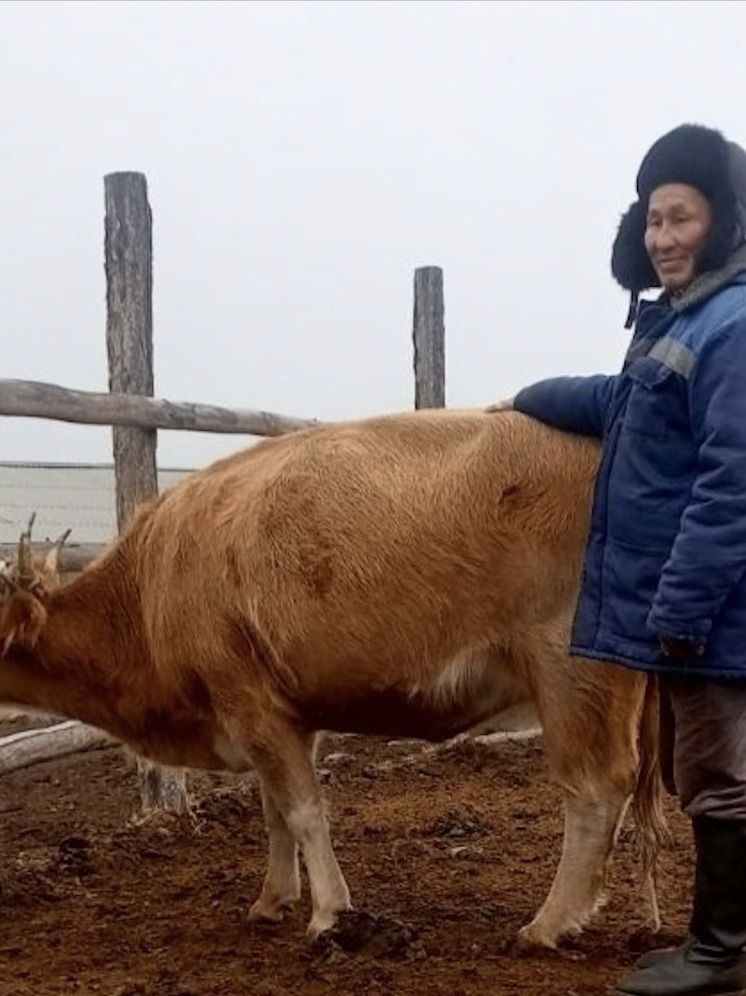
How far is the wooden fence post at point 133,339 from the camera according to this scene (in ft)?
22.7

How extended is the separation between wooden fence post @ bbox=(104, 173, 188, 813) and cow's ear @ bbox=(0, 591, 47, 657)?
1683mm

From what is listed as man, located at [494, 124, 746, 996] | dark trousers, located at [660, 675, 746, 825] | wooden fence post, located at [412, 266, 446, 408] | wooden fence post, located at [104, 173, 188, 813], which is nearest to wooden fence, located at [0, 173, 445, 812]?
wooden fence post, located at [104, 173, 188, 813]

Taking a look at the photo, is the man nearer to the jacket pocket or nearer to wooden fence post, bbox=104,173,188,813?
the jacket pocket

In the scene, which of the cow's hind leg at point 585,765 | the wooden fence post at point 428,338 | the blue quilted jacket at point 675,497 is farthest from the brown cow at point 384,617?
the wooden fence post at point 428,338

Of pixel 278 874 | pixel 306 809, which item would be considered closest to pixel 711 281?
pixel 306 809

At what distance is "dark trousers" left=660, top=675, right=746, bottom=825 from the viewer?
3.73 m

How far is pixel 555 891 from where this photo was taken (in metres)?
4.58

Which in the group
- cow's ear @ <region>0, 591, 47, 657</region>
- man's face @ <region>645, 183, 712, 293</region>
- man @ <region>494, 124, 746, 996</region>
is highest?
man's face @ <region>645, 183, 712, 293</region>

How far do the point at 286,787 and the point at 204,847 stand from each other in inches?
64.0

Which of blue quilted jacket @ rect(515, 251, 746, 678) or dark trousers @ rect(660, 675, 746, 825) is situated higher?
blue quilted jacket @ rect(515, 251, 746, 678)

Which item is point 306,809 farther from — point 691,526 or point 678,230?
point 678,230

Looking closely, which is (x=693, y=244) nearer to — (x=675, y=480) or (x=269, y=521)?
(x=675, y=480)

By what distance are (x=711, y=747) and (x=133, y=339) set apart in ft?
13.6

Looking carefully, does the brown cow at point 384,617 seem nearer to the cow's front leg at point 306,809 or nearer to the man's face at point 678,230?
the cow's front leg at point 306,809
